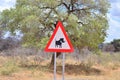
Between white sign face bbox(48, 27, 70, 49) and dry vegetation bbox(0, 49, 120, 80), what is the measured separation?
6972mm

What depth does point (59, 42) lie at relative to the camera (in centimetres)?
1484

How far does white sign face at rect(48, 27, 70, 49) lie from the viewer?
48.8 ft

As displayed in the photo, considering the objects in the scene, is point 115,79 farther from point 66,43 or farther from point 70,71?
point 66,43

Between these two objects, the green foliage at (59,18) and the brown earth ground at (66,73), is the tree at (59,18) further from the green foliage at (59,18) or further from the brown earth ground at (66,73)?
the brown earth ground at (66,73)

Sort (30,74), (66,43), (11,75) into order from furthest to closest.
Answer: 1. (30,74)
2. (11,75)
3. (66,43)

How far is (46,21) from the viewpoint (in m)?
27.8

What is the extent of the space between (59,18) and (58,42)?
42.4 feet

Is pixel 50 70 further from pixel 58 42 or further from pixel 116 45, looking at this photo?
pixel 116 45

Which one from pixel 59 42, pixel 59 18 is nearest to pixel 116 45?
pixel 59 18

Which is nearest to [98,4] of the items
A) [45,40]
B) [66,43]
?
[45,40]

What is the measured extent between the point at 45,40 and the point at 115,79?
234 inches

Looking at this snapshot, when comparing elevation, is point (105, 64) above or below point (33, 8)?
below

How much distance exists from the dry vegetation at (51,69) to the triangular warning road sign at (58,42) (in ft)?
22.7

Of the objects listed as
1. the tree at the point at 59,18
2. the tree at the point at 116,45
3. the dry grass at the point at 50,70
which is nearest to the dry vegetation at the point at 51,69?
the dry grass at the point at 50,70
